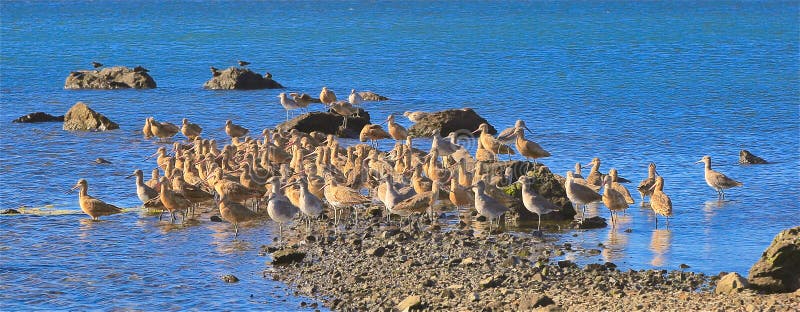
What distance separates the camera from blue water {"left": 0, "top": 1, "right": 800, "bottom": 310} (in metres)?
18.3

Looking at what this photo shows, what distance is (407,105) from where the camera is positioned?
40812 millimetres

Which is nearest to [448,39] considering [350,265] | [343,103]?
[343,103]

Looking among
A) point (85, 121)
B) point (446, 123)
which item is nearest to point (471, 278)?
point (446, 123)

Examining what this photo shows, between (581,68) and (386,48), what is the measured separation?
16.8 m

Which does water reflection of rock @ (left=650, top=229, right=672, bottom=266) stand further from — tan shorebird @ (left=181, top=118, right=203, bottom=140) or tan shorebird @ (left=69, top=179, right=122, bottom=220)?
tan shorebird @ (left=181, top=118, right=203, bottom=140)

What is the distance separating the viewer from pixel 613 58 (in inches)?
2557

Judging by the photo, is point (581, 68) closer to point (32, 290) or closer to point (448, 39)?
point (448, 39)

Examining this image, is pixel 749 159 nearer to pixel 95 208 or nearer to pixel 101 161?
pixel 101 161

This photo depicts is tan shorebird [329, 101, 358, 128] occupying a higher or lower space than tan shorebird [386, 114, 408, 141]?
higher

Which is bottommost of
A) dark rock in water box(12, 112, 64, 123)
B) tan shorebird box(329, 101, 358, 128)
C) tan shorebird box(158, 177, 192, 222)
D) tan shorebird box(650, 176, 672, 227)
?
tan shorebird box(158, 177, 192, 222)

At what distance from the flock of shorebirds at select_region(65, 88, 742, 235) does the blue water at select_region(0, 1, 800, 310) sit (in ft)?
1.63

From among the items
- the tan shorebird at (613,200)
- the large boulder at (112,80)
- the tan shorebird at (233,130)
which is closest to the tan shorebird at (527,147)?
the tan shorebird at (613,200)

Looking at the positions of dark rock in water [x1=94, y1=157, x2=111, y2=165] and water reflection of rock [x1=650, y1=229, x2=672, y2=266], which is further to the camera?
dark rock in water [x1=94, y1=157, x2=111, y2=165]

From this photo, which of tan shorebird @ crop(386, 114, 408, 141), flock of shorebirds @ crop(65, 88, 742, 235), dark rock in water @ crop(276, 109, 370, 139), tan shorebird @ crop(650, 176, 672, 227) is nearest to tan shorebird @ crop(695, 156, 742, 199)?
flock of shorebirds @ crop(65, 88, 742, 235)
